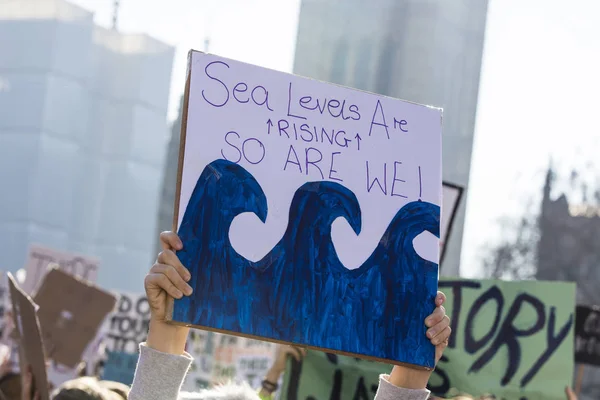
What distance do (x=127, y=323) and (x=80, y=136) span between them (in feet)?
46.7

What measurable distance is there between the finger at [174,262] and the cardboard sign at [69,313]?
3.13 metres

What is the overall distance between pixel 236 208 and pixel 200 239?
12 cm

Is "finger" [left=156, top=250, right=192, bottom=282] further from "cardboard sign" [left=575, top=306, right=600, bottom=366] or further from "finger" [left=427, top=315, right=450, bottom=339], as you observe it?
"cardboard sign" [left=575, top=306, right=600, bottom=366]

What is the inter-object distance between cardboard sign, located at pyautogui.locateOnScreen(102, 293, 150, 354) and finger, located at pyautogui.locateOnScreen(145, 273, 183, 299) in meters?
6.99

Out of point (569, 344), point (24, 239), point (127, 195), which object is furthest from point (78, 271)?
point (127, 195)

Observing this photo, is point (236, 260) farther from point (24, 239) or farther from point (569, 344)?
point (24, 239)

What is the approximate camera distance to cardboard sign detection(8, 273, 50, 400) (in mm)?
3055

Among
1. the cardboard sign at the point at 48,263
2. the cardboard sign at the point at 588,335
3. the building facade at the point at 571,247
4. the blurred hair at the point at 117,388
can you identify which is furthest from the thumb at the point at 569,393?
the building facade at the point at 571,247

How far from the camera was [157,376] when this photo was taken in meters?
2.17

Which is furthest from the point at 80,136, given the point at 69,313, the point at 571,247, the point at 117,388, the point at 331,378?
the point at 117,388

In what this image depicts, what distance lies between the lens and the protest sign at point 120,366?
8242 mm

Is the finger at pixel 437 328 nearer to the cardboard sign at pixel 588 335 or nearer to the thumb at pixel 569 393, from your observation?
the thumb at pixel 569 393

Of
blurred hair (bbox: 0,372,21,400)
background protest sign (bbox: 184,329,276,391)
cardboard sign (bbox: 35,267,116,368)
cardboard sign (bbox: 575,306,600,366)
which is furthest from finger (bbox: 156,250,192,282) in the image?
background protest sign (bbox: 184,329,276,391)

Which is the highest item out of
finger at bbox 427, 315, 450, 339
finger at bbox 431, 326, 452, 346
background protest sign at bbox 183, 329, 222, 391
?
finger at bbox 427, 315, 450, 339
